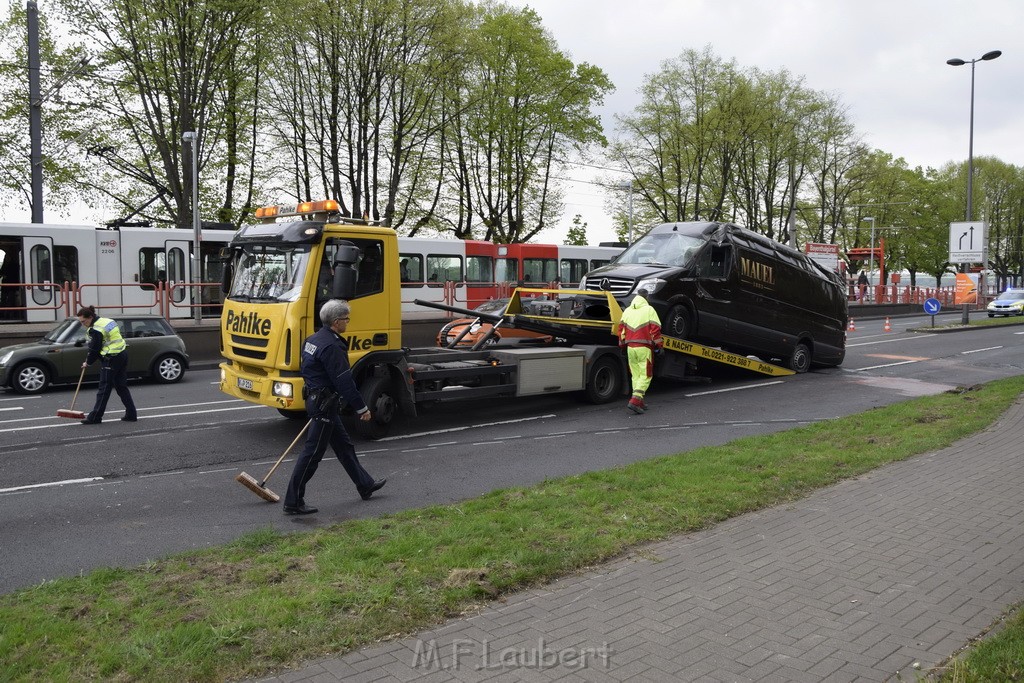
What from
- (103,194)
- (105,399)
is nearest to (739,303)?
(105,399)

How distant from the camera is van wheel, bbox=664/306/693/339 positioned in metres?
13.9

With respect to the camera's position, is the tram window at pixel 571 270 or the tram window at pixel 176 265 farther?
the tram window at pixel 571 270

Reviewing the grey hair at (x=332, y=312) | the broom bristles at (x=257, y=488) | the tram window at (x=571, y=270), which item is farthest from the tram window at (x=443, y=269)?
the grey hair at (x=332, y=312)

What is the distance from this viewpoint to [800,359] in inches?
683

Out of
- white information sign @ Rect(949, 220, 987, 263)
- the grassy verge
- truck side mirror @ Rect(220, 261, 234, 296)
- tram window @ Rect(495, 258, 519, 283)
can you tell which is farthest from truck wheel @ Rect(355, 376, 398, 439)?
white information sign @ Rect(949, 220, 987, 263)

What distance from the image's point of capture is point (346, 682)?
3826mm

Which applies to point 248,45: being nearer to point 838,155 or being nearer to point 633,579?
point 633,579

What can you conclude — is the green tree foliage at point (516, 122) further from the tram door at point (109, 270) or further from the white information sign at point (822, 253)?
the tram door at point (109, 270)

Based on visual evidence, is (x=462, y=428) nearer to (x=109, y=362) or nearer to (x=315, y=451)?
(x=315, y=451)

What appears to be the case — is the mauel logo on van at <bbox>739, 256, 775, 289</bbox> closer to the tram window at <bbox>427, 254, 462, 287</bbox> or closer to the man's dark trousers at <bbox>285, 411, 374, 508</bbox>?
the man's dark trousers at <bbox>285, 411, 374, 508</bbox>

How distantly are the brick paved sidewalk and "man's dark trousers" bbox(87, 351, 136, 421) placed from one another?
8.38 metres

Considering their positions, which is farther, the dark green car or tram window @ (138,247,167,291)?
tram window @ (138,247,167,291)

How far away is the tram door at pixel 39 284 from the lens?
1988cm

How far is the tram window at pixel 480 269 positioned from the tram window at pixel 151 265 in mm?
10554
